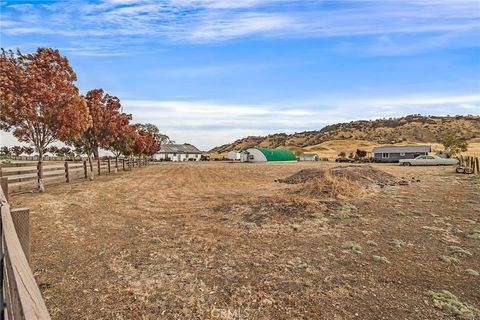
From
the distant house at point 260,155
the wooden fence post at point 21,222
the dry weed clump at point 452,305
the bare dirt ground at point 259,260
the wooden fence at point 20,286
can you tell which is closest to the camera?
the wooden fence at point 20,286

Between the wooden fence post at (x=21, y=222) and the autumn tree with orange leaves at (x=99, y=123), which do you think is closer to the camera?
the wooden fence post at (x=21, y=222)

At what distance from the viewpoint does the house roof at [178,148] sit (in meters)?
114

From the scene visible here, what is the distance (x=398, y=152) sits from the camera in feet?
220

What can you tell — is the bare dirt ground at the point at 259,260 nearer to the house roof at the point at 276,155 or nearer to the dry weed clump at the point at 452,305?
the dry weed clump at the point at 452,305

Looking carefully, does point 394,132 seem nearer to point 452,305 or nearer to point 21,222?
point 452,305

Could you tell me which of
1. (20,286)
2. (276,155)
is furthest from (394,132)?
(20,286)

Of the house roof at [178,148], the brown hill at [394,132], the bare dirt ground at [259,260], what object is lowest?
the bare dirt ground at [259,260]

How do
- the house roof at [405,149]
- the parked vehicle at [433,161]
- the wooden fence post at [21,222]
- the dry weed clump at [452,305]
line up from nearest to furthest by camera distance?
the wooden fence post at [21,222]
the dry weed clump at [452,305]
the parked vehicle at [433,161]
the house roof at [405,149]

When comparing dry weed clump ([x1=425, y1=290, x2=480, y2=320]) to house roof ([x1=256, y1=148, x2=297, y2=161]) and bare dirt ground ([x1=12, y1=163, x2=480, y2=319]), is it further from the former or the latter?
house roof ([x1=256, y1=148, x2=297, y2=161])

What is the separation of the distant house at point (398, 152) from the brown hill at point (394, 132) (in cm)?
5131

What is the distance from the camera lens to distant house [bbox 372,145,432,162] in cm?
6556

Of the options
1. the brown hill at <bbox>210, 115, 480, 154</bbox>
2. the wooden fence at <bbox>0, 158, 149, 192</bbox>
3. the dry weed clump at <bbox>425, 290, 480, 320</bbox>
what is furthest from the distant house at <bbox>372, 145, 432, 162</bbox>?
the dry weed clump at <bbox>425, 290, 480, 320</bbox>

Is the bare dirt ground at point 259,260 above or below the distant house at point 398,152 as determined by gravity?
below

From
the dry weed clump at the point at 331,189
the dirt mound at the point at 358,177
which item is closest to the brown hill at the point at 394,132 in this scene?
the dirt mound at the point at 358,177
